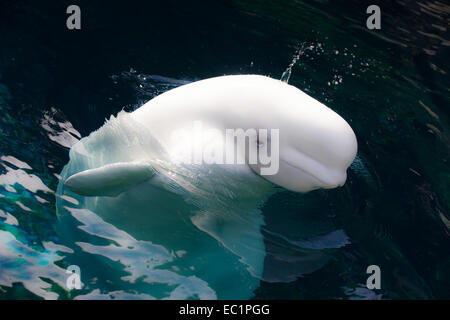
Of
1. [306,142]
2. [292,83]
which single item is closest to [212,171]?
[306,142]

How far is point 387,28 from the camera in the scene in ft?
28.3

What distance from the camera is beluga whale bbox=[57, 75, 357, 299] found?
3.49m

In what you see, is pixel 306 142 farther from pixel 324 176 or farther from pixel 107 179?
pixel 107 179

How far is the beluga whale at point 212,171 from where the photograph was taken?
349 cm

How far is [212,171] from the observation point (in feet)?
12.2

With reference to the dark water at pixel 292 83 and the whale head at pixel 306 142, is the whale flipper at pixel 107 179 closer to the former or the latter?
the dark water at pixel 292 83

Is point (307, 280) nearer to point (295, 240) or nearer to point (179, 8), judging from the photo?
point (295, 240)

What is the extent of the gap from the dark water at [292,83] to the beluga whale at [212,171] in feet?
0.76

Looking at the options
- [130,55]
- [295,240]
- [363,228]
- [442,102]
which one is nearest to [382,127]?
[442,102]

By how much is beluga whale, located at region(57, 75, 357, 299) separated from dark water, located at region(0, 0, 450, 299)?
0.76 feet

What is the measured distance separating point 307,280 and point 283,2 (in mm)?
6143

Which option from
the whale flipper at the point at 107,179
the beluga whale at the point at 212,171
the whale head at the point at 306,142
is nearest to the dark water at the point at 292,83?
the beluga whale at the point at 212,171

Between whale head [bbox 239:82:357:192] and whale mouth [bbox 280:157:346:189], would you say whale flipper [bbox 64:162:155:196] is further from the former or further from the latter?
whale mouth [bbox 280:157:346:189]

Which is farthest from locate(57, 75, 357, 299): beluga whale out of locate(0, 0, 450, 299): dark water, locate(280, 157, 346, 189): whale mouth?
locate(0, 0, 450, 299): dark water
